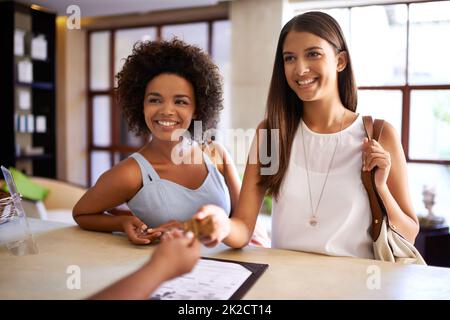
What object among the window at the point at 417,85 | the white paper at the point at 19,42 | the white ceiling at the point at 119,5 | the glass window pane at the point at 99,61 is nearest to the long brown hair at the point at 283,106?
the window at the point at 417,85

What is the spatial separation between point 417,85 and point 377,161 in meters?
2.81

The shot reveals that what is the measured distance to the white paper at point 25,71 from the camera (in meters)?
4.40

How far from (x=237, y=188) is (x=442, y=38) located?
2906mm

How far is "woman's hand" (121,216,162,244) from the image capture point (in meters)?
1.06

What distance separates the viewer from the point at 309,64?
1069 millimetres

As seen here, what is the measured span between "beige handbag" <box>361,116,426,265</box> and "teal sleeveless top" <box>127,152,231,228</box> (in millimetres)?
435

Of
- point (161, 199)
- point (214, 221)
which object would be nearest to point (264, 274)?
point (214, 221)

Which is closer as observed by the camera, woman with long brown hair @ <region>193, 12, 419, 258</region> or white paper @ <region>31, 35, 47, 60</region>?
woman with long brown hair @ <region>193, 12, 419, 258</region>

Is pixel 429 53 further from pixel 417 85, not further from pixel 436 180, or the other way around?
pixel 436 180

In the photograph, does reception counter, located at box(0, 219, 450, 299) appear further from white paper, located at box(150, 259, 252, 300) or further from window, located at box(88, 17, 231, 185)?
window, located at box(88, 17, 231, 185)

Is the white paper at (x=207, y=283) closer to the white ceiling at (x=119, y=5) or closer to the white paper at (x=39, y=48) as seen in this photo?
the white ceiling at (x=119, y=5)

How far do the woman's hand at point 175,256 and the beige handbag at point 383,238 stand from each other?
1.93ft

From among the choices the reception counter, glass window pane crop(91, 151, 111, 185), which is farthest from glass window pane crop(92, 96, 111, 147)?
the reception counter
